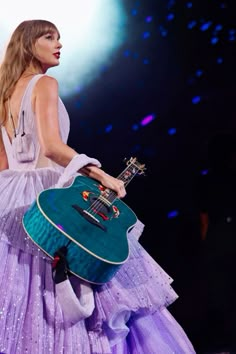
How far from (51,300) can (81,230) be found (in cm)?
20

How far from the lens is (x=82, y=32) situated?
2258mm

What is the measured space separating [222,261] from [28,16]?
1.40 meters

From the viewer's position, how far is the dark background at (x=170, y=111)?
2.28 metres

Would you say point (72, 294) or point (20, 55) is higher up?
point (20, 55)

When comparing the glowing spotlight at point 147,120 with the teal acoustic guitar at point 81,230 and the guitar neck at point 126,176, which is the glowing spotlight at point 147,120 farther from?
the teal acoustic guitar at point 81,230

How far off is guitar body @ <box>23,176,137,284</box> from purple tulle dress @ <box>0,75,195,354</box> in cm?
11

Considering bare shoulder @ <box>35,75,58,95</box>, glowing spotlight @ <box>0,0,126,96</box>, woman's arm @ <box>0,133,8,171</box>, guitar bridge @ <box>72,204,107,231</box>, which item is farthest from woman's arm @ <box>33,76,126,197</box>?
glowing spotlight @ <box>0,0,126,96</box>

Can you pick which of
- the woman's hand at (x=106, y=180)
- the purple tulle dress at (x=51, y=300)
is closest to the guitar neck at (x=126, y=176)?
the woman's hand at (x=106, y=180)

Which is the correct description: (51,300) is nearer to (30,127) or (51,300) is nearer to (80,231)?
(80,231)

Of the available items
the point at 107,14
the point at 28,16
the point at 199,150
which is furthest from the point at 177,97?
the point at 28,16

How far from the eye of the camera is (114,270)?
1.27 meters

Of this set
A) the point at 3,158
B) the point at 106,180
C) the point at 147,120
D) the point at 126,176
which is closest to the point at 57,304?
the point at 106,180

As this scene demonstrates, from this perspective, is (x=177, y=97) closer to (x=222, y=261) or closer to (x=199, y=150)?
(x=199, y=150)

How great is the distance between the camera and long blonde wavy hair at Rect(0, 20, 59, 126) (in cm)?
167
